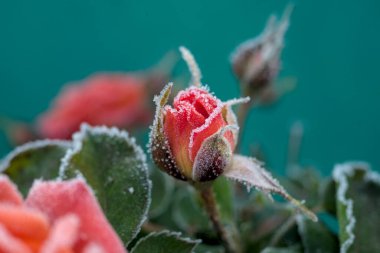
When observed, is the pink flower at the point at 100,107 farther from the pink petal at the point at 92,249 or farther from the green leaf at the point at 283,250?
the pink petal at the point at 92,249

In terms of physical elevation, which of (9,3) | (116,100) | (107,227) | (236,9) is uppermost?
→ (9,3)

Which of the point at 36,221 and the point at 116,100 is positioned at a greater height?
the point at 116,100

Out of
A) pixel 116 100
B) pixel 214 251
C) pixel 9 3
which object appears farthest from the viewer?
pixel 9 3

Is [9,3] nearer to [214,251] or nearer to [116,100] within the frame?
[116,100]

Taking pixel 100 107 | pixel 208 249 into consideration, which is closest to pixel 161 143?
pixel 208 249

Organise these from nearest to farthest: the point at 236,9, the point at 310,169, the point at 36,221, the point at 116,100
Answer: the point at 36,221 → the point at 310,169 → the point at 116,100 → the point at 236,9

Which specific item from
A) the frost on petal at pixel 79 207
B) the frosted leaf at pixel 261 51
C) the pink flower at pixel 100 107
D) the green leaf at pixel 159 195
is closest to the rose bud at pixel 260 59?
the frosted leaf at pixel 261 51

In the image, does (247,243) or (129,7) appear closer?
(247,243)

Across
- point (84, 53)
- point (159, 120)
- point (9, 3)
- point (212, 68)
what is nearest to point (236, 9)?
point (212, 68)

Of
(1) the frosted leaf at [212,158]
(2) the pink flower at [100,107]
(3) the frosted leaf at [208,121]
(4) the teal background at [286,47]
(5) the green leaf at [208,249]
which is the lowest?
(1) the frosted leaf at [212,158]
